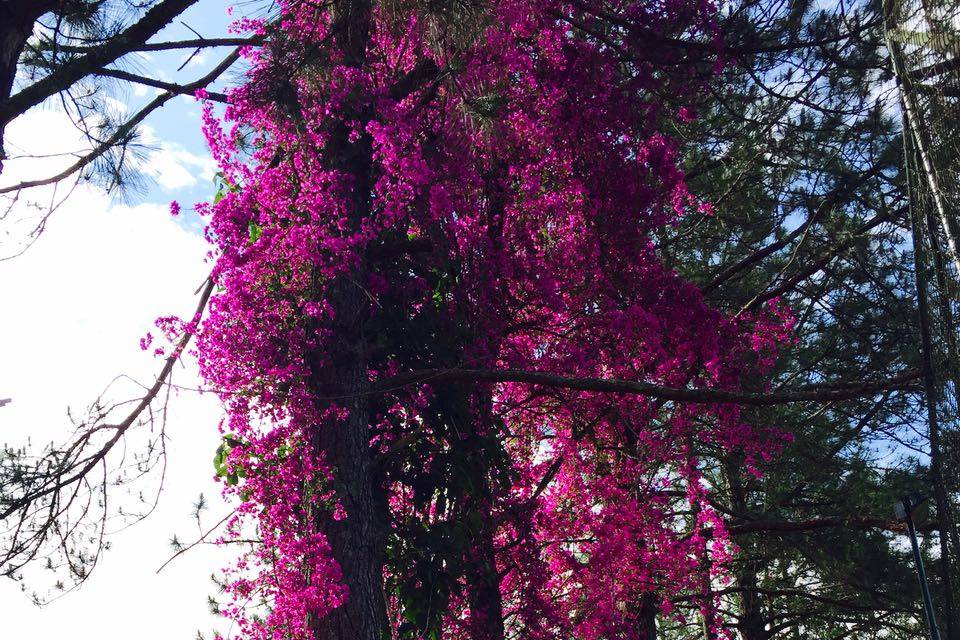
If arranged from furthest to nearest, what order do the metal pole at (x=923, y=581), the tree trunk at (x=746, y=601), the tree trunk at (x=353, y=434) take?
the tree trunk at (x=746, y=601)
the tree trunk at (x=353, y=434)
the metal pole at (x=923, y=581)

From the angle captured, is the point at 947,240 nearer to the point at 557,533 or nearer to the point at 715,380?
the point at 715,380

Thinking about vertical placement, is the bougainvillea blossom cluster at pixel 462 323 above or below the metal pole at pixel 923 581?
above

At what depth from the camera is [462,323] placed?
830 cm

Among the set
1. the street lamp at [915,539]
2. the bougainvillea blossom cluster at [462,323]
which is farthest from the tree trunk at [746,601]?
the street lamp at [915,539]

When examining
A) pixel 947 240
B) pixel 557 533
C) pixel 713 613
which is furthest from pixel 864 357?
pixel 947 240

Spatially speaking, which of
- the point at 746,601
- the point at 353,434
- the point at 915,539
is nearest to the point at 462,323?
the point at 353,434

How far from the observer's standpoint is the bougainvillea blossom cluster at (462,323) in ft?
22.1

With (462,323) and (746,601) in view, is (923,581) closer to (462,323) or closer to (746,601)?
(462,323)

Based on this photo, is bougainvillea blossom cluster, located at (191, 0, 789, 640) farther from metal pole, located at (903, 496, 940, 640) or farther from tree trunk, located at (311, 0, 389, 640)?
metal pole, located at (903, 496, 940, 640)

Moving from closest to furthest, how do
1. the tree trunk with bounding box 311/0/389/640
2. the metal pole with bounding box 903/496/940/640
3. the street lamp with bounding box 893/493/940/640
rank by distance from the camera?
the metal pole with bounding box 903/496/940/640 < the street lamp with bounding box 893/493/940/640 < the tree trunk with bounding box 311/0/389/640

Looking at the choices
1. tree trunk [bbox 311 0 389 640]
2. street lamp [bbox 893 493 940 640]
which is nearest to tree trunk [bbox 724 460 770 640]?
street lamp [bbox 893 493 940 640]

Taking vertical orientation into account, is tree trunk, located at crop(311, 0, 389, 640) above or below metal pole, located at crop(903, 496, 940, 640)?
above

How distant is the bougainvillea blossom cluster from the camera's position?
266 inches

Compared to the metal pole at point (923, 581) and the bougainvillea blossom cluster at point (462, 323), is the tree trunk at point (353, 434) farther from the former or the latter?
the metal pole at point (923, 581)
